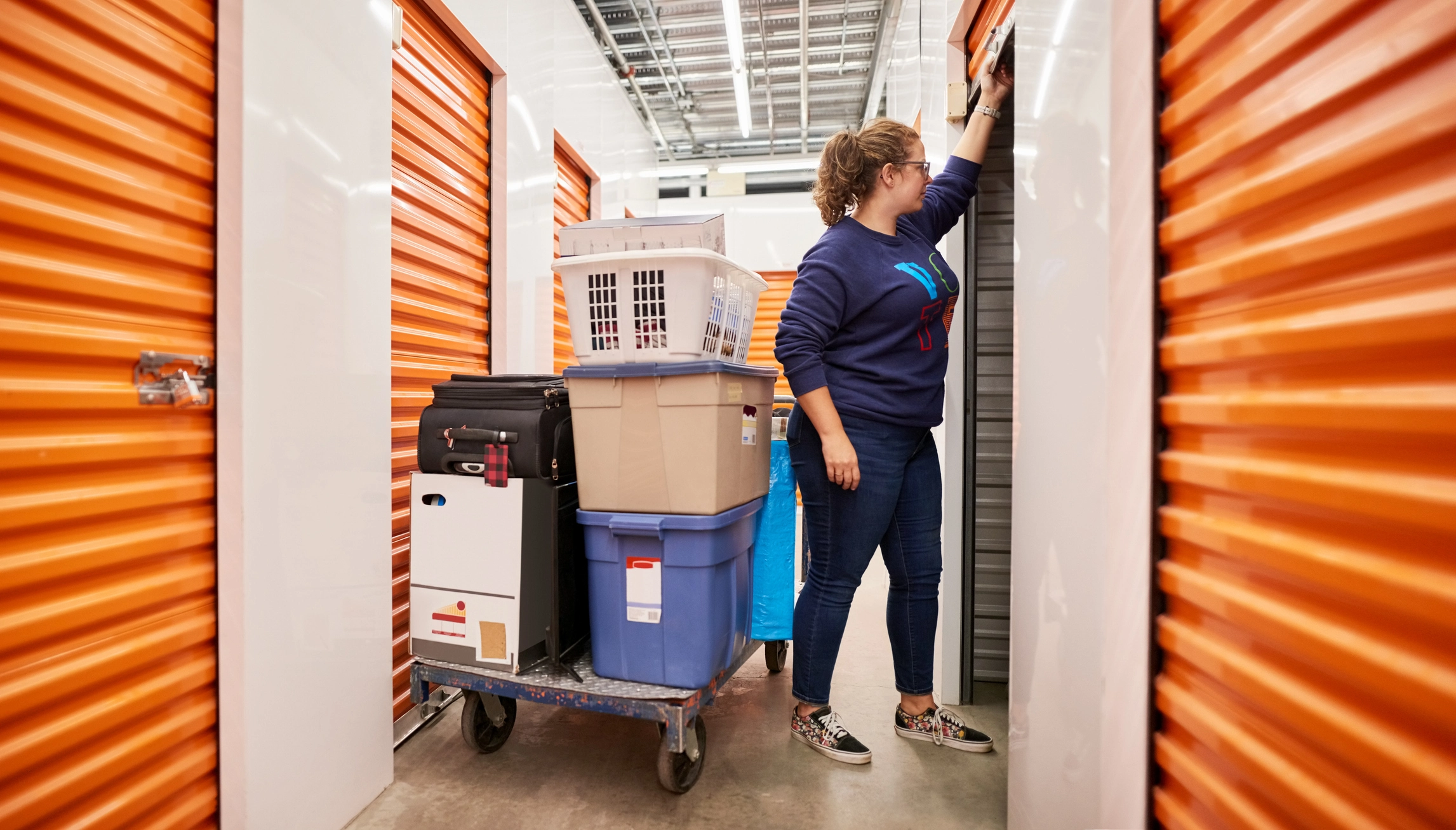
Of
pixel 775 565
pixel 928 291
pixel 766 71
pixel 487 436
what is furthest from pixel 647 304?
pixel 766 71

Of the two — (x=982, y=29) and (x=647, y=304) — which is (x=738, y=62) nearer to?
(x=982, y=29)

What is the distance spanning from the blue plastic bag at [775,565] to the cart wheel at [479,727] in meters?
0.92

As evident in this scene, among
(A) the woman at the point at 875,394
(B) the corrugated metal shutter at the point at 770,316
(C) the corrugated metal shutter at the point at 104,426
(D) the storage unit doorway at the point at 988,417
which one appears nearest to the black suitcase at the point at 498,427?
(C) the corrugated metal shutter at the point at 104,426

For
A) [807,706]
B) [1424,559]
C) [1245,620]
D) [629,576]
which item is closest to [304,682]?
[629,576]

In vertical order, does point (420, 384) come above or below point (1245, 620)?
above

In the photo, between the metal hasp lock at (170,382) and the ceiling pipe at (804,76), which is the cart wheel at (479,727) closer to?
the metal hasp lock at (170,382)

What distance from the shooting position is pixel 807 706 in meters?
2.30

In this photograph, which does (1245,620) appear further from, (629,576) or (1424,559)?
(629,576)

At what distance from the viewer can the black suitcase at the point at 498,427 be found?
2.12 meters

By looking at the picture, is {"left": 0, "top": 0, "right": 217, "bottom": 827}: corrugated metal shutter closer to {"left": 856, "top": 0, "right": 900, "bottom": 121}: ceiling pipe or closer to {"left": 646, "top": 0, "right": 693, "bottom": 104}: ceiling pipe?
{"left": 856, "top": 0, "right": 900, "bottom": 121}: ceiling pipe

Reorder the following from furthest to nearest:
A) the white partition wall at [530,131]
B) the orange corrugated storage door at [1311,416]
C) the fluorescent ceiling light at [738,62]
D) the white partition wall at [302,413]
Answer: the fluorescent ceiling light at [738,62] → the white partition wall at [530,131] → the white partition wall at [302,413] → the orange corrugated storage door at [1311,416]

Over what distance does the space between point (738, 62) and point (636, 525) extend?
4656mm

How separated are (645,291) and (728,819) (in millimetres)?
1575

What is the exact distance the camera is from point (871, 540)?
2146mm
